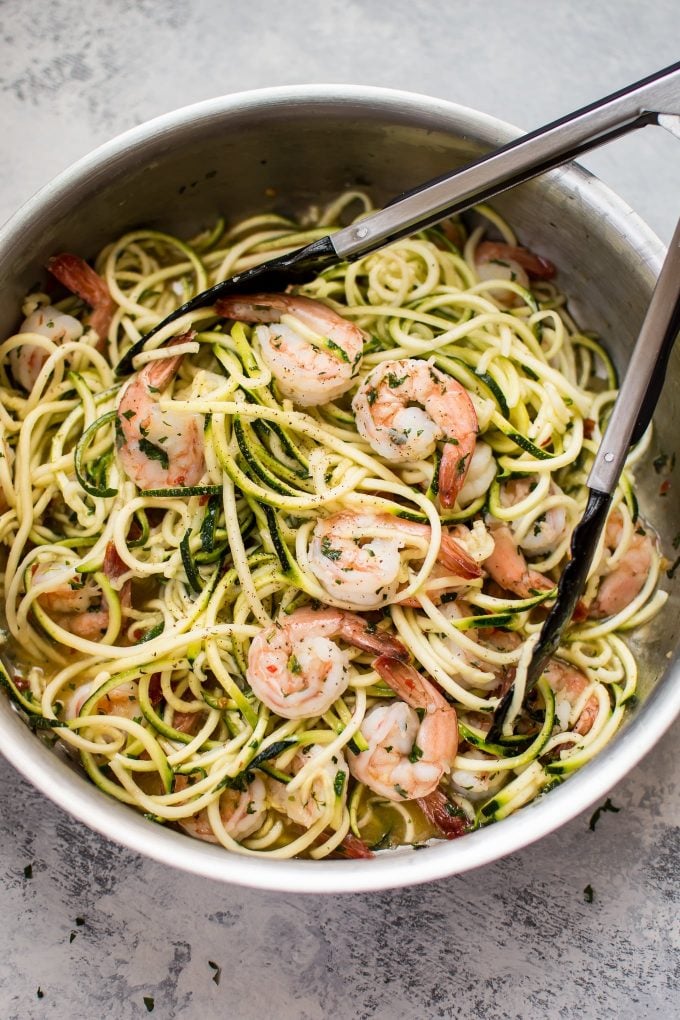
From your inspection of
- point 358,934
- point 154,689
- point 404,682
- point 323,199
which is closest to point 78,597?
point 154,689

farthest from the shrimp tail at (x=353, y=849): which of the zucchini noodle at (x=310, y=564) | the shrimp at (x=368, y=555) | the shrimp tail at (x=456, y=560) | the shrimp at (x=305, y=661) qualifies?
the shrimp tail at (x=456, y=560)

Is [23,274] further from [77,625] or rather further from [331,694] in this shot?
[331,694]

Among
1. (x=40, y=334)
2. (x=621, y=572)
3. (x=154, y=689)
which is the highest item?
(x=621, y=572)

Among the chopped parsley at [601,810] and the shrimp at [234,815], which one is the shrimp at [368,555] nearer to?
the shrimp at [234,815]

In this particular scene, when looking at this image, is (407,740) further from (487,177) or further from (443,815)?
(487,177)

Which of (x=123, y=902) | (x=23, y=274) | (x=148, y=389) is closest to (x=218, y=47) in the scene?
(x=23, y=274)

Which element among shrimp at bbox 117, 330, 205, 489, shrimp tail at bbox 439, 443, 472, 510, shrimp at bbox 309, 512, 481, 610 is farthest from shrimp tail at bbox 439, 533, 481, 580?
shrimp at bbox 117, 330, 205, 489
